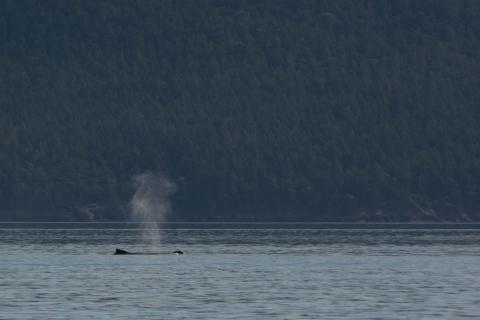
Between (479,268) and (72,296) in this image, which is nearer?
(72,296)

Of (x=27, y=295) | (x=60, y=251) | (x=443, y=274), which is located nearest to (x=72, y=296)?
(x=27, y=295)

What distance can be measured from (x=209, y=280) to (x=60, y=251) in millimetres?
40551

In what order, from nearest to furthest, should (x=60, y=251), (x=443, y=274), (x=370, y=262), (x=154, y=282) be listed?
(x=154, y=282), (x=443, y=274), (x=370, y=262), (x=60, y=251)

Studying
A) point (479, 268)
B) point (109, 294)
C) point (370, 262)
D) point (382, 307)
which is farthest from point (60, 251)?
point (382, 307)

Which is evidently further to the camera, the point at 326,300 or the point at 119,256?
the point at 119,256

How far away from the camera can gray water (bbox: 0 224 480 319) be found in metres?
74.5

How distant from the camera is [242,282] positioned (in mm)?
93812

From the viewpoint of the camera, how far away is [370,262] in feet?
391

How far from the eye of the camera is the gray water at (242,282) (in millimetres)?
74531

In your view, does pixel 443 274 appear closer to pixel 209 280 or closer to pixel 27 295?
pixel 209 280

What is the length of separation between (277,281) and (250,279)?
2.18m

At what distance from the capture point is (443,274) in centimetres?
10212

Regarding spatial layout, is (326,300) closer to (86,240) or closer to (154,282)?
(154,282)

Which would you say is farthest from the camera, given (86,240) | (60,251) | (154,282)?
(86,240)
